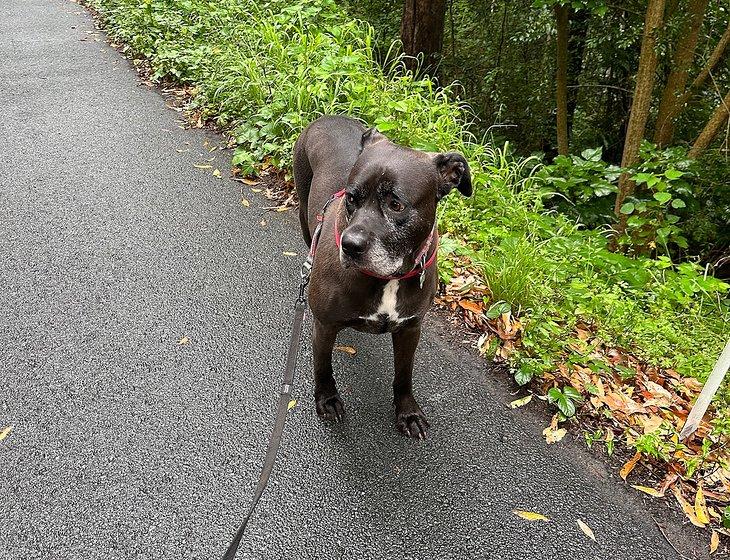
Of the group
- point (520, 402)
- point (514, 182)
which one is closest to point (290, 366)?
point (520, 402)

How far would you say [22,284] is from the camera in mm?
3896

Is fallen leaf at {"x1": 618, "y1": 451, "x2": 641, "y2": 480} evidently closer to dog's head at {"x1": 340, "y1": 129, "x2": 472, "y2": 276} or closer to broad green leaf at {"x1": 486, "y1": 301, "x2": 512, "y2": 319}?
broad green leaf at {"x1": 486, "y1": 301, "x2": 512, "y2": 319}

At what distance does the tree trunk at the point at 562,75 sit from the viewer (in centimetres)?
672

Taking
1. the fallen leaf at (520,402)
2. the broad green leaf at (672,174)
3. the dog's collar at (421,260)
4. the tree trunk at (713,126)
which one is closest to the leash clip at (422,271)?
the dog's collar at (421,260)

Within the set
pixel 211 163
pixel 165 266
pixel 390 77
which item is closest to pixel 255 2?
pixel 390 77

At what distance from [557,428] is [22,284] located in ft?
12.1

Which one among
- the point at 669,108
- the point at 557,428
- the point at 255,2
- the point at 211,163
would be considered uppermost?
the point at 255,2

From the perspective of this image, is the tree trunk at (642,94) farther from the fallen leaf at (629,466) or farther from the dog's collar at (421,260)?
the dog's collar at (421,260)

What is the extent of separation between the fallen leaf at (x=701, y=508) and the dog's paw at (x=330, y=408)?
182 cm

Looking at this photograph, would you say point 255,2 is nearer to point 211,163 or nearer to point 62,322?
point 211,163

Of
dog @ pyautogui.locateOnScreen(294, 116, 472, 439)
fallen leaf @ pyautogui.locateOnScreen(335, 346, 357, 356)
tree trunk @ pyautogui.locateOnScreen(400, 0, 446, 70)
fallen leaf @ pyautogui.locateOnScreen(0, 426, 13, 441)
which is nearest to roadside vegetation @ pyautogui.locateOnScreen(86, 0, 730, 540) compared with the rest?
tree trunk @ pyautogui.locateOnScreen(400, 0, 446, 70)

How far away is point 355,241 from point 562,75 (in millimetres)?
6408

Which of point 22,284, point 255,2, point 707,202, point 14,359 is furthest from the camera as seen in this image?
point 255,2

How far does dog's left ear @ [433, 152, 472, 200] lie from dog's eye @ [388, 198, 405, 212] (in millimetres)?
259
